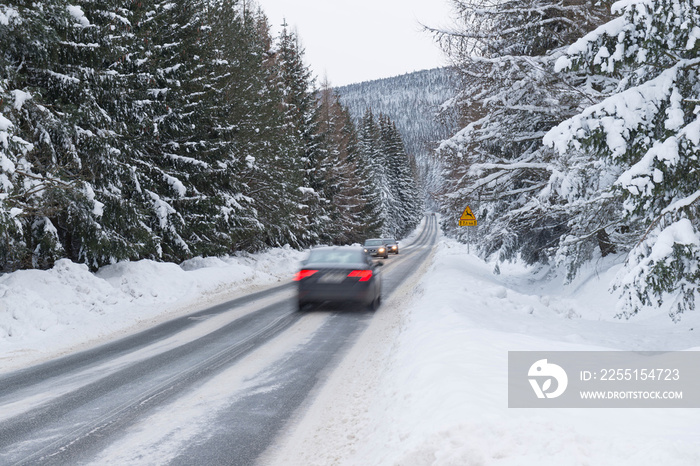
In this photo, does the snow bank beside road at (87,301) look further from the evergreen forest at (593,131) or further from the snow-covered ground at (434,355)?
the evergreen forest at (593,131)

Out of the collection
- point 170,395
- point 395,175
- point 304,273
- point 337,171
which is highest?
point 395,175

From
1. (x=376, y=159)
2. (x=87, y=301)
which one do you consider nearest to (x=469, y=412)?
(x=87, y=301)

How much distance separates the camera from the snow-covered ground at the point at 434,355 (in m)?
3.43

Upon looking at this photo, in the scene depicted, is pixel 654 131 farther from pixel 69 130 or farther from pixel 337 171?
pixel 337 171

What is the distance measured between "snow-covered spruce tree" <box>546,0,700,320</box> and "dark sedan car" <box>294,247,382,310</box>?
5.84 m

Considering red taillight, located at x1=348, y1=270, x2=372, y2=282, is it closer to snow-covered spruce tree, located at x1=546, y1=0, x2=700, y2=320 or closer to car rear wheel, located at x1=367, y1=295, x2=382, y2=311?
car rear wheel, located at x1=367, y1=295, x2=382, y2=311

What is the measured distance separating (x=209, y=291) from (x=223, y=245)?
5031 millimetres

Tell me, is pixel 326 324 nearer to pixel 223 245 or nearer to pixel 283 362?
pixel 283 362

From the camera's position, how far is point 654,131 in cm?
726

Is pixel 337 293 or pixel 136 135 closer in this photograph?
pixel 337 293

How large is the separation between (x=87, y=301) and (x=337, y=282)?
20.0 ft

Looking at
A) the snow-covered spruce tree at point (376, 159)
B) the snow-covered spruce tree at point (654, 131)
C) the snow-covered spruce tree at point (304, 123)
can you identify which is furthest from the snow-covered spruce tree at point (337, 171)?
the snow-covered spruce tree at point (654, 131)

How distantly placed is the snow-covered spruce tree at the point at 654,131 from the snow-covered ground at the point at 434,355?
4.89ft

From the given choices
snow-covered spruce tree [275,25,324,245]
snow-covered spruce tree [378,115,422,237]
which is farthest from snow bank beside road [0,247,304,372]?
snow-covered spruce tree [378,115,422,237]
